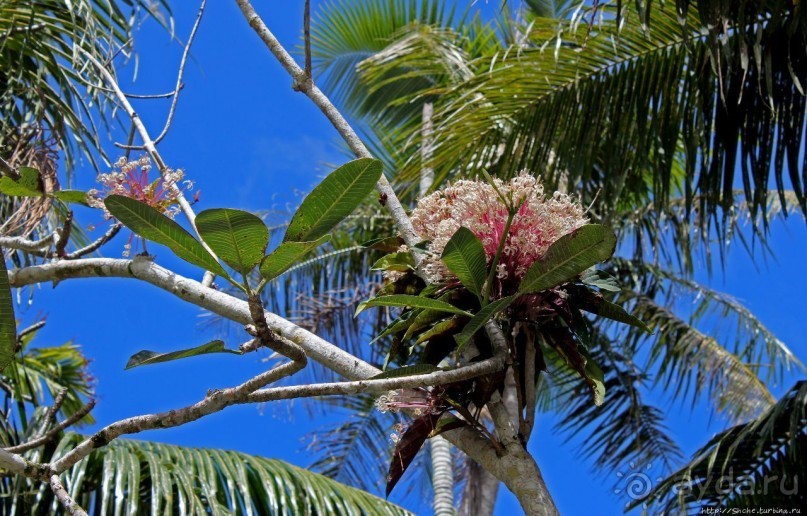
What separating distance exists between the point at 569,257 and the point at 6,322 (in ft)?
2.54

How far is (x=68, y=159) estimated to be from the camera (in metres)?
3.60

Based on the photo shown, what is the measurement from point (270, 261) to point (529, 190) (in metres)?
0.45

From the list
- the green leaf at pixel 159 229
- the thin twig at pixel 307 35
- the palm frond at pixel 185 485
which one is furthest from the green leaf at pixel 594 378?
the palm frond at pixel 185 485

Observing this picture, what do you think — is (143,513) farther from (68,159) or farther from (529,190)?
(529,190)

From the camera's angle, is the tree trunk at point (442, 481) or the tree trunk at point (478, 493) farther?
the tree trunk at point (478, 493)

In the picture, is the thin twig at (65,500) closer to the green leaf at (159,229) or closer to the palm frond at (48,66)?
the green leaf at (159,229)

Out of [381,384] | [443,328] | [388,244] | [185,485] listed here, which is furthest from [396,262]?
[185,485]

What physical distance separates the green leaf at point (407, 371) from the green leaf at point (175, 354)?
0.66ft

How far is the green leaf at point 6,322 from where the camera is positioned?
3.83 ft

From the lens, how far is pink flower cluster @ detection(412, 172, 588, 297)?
1435 mm

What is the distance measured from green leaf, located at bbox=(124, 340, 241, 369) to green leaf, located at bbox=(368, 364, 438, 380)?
201 millimetres

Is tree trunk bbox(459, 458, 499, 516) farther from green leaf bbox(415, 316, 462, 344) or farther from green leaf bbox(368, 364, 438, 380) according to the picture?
green leaf bbox(368, 364, 438, 380)

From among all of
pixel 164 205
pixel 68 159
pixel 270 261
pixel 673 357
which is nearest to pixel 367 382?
pixel 270 261

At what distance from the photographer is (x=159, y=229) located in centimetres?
119
